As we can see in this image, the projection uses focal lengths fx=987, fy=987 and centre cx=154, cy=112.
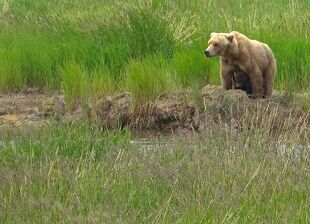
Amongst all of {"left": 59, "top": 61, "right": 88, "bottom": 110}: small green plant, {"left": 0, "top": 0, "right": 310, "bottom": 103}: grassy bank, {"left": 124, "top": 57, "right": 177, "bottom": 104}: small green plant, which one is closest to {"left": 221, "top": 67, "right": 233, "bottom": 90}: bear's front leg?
{"left": 0, "top": 0, "right": 310, "bottom": 103}: grassy bank

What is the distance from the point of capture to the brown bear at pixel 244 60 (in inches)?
420

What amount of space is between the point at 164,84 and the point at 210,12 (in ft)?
18.4

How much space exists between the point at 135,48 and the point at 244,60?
10.3 ft

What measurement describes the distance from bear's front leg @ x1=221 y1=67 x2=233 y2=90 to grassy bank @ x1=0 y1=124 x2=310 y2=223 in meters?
2.65

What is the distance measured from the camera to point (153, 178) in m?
7.00

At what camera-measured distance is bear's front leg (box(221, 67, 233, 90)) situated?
1098 cm

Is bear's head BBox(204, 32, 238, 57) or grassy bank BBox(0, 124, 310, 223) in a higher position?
bear's head BBox(204, 32, 238, 57)

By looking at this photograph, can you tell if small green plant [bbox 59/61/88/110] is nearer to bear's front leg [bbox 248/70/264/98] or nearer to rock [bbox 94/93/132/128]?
rock [bbox 94/93/132/128]

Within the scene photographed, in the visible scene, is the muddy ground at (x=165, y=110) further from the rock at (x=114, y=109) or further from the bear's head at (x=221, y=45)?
the bear's head at (x=221, y=45)

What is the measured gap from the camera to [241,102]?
34.9 ft

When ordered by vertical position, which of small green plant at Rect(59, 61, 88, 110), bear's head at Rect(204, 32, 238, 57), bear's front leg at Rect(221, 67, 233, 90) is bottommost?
small green plant at Rect(59, 61, 88, 110)

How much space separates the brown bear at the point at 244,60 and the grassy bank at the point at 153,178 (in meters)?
2.46

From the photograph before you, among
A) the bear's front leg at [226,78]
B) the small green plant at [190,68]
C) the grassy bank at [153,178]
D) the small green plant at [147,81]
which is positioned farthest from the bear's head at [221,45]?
the grassy bank at [153,178]

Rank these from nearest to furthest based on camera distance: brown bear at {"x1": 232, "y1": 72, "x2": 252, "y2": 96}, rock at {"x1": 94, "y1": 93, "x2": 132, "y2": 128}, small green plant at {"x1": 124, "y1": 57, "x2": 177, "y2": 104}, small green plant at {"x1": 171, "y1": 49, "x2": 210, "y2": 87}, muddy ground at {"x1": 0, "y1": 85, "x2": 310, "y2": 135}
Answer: muddy ground at {"x1": 0, "y1": 85, "x2": 310, "y2": 135}
brown bear at {"x1": 232, "y1": 72, "x2": 252, "y2": 96}
rock at {"x1": 94, "y1": 93, "x2": 132, "y2": 128}
small green plant at {"x1": 124, "y1": 57, "x2": 177, "y2": 104}
small green plant at {"x1": 171, "y1": 49, "x2": 210, "y2": 87}
